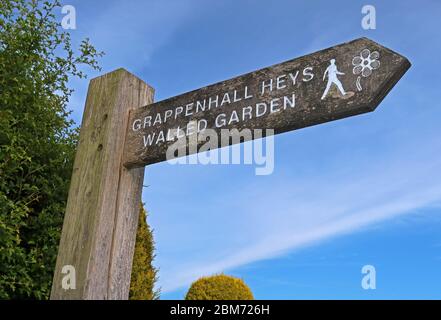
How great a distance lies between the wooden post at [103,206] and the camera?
308 cm

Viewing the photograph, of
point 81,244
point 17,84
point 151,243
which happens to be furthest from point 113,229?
point 151,243

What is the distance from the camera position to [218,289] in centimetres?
Result: 1000

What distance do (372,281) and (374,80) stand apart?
1.21 m

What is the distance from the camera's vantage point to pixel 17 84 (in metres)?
5.05

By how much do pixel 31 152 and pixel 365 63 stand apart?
12.1 ft

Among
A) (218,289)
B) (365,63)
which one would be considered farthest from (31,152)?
(218,289)

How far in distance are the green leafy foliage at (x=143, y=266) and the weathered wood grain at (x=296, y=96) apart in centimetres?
299

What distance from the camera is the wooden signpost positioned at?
2588 mm

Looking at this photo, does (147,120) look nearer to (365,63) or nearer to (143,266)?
(365,63)

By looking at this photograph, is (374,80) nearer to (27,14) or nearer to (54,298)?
(54,298)

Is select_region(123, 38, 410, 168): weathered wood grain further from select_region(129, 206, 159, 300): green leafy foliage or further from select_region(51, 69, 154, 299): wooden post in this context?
select_region(129, 206, 159, 300): green leafy foliage

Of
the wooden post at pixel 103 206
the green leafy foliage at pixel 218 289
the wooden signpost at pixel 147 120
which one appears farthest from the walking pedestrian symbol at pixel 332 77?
the green leafy foliage at pixel 218 289

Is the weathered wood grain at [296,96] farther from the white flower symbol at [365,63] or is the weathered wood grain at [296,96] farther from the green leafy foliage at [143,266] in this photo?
the green leafy foliage at [143,266]

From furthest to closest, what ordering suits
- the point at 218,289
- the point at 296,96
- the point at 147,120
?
the point at 218,289, the point at 147,120, the point at 296,96
